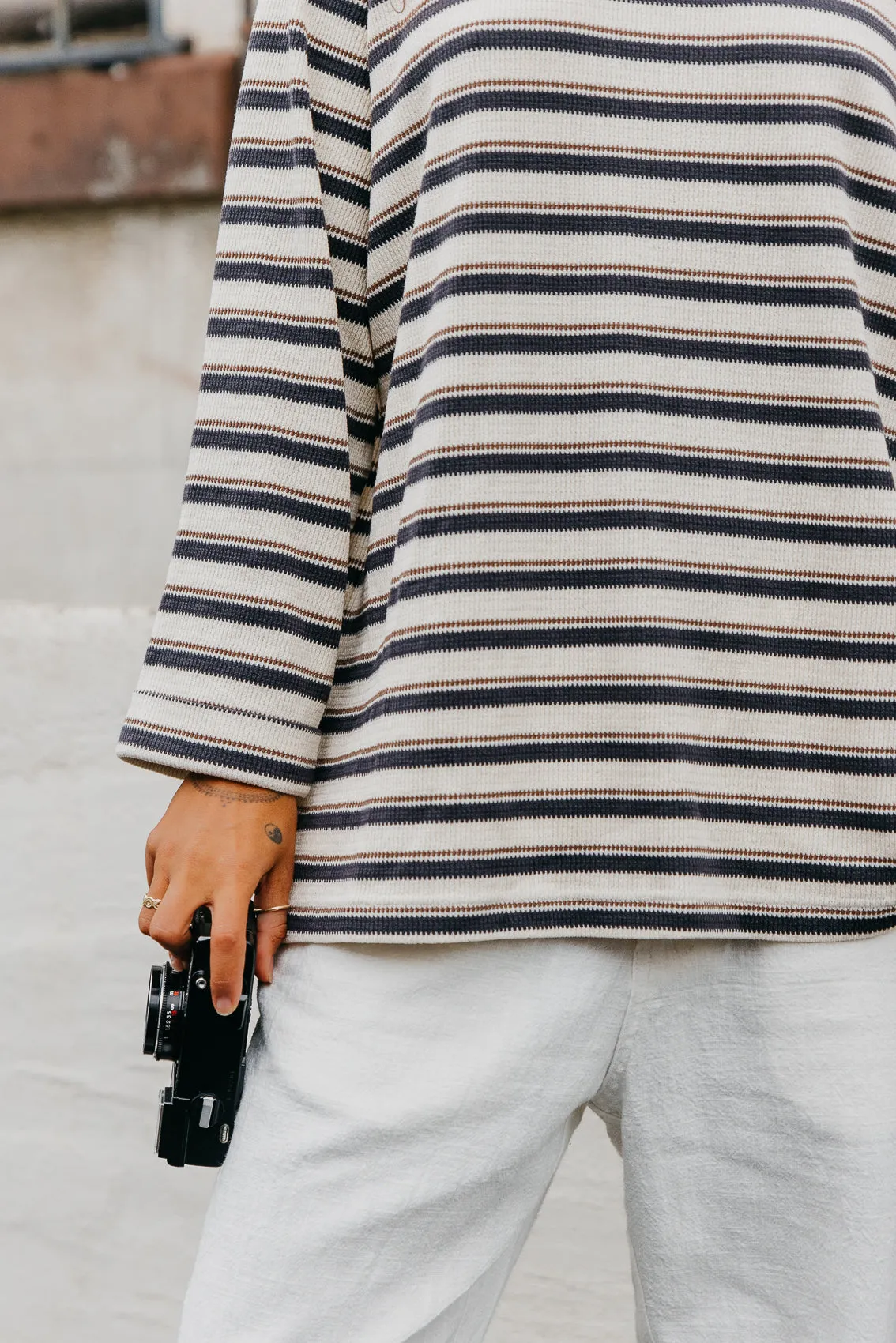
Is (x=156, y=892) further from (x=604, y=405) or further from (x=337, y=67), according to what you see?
(x=337, y=67)

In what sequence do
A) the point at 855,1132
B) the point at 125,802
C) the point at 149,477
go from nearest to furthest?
the point at 855,1132
the point at 125,802
the point at 149,477

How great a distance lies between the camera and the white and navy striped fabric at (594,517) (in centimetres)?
91

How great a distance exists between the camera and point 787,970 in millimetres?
929

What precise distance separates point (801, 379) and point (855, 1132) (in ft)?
1.80

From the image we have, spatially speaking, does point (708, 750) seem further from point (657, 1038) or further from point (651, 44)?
point (651, 44)

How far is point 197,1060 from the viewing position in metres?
0.97

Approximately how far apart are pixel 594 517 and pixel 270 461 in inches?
9.9

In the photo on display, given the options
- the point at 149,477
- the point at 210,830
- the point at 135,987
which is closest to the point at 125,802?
the point at 135,987

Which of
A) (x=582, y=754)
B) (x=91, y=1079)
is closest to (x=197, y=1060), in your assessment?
(x=582, y=754)

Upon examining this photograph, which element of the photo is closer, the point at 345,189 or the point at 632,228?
the point at 632,228

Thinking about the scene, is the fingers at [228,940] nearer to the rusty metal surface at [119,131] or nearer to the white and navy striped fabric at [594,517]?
the white and navy striped fabric at [594,517]

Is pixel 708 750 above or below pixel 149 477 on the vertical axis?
below

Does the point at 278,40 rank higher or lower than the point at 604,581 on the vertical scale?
higher

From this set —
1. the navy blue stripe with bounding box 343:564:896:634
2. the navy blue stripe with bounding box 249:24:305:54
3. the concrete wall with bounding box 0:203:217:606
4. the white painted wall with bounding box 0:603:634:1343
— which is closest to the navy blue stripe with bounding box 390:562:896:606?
→ the navy blue stripe with bounding box 343:564:896:634
